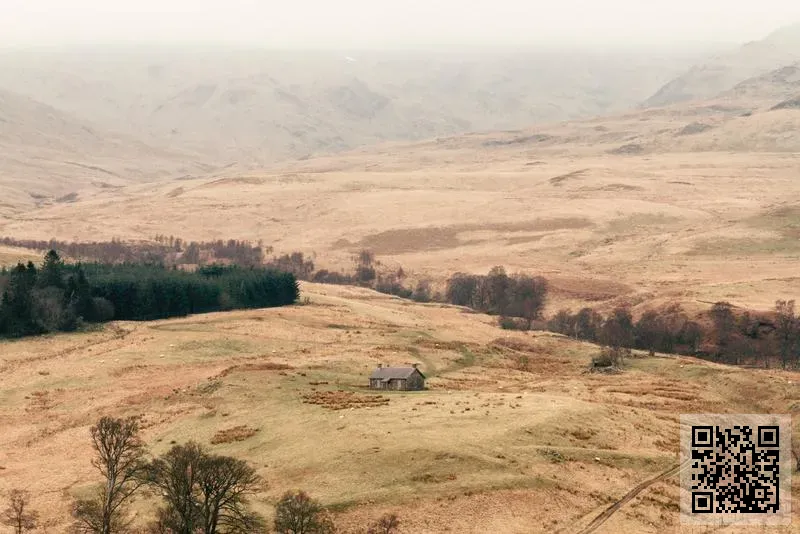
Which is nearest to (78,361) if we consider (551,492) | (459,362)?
(459,362)

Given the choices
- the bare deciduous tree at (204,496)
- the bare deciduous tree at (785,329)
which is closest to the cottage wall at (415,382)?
the bare deciduous tree at (204,496)

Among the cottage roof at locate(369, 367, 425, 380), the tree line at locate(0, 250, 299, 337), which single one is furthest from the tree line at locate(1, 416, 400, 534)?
the tree line at locate(0, 250, 299, 337)

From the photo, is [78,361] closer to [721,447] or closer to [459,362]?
[459,362]

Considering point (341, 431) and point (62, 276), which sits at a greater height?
point (62, 276)

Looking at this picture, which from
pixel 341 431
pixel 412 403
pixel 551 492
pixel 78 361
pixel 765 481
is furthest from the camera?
pixel 78 361

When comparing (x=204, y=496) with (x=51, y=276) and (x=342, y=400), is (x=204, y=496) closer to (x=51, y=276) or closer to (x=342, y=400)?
(x=342, y=400)

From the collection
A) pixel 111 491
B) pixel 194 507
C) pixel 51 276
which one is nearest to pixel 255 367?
pixel 111 491
